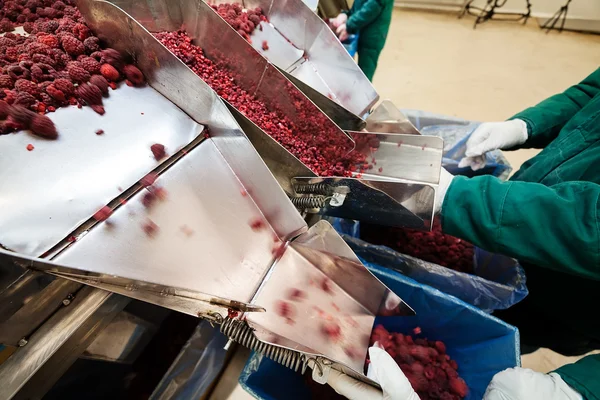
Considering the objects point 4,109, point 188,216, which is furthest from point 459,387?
point 4,109

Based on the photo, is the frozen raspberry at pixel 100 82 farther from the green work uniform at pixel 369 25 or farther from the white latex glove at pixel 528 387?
the green work uniform at pixel 369 25

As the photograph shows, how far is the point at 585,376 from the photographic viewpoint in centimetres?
75

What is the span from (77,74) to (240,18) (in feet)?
2.54

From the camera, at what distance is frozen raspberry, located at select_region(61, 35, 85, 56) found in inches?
32.1

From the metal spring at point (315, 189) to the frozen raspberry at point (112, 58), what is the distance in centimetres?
60

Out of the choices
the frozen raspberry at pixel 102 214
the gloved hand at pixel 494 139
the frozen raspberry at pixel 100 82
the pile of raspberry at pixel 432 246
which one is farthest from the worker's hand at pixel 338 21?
the frozen raspberry at pixel 102 214

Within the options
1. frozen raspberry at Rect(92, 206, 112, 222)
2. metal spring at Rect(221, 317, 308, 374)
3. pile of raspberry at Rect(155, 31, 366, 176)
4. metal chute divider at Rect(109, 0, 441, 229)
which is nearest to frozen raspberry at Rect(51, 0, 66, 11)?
metal chute divider at Rect(109, 0, 441, 229)

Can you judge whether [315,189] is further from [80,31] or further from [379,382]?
[80,31]

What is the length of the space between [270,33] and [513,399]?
1610 millimetres

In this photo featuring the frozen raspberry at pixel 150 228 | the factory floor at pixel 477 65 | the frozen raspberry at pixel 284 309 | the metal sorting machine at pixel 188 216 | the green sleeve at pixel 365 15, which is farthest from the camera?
the factory floor at pixel 477 65

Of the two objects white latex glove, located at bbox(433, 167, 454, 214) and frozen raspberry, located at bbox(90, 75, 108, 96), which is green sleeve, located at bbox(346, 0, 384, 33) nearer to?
white latex glove, located at bbox(433, 167, 454, 214)

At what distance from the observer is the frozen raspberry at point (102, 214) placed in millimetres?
614

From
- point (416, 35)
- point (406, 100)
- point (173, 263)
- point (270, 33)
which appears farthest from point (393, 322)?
point (416, 35)

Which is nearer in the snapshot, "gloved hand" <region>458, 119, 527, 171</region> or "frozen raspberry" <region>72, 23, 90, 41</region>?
"frozen raspberry" <region>72, 23, 90, 41</region>
